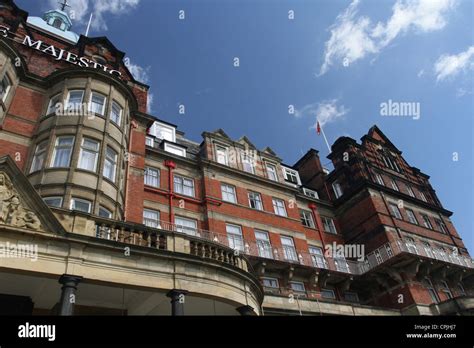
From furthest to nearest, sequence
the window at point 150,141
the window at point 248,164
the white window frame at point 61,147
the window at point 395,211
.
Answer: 1. the window at point 395,211
2. the window at point 248,164
3. the window at point 150,141
4. the white window frame at point 61,147

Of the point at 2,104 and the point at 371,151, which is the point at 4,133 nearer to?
the point at 2,104

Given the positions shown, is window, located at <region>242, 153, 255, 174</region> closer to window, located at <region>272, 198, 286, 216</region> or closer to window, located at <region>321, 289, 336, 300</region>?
window, located at <region>272, 198, 286, 216</region>

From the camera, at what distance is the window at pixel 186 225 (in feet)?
75.5

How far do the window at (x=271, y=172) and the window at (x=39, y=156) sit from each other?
18.1 m

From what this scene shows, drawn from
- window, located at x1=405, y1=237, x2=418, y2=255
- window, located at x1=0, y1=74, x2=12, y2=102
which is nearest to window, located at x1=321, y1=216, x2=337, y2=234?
window, located at x1=405, y1=237, x2=418, y2=255

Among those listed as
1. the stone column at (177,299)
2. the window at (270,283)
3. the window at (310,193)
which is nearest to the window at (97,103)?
the stone column at (177,299)

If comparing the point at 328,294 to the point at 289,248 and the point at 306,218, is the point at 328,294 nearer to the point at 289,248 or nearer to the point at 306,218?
the point at 289,248

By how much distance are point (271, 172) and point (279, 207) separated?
3.96 m

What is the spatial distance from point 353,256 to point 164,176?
642 inches

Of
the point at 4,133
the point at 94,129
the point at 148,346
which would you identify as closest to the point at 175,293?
the point at 148,346

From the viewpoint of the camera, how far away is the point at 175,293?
41.0 ft

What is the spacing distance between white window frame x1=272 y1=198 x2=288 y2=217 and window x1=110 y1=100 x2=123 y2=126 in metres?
13.5

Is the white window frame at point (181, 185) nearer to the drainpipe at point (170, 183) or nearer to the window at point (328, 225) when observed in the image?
the drainpipe at point (170, 183)

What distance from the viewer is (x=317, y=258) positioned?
91.8 feet
